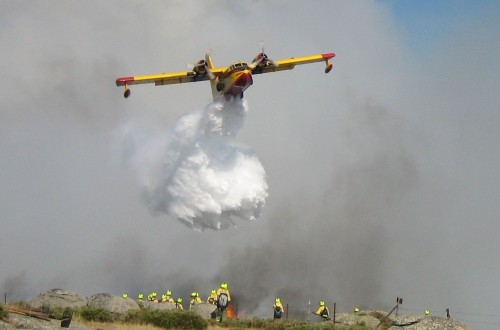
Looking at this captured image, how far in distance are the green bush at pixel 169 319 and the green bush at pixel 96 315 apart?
112 cm

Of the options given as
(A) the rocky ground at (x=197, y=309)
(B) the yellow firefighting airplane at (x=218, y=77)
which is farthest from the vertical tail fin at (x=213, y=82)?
(A) the rocky ground at (x=197, y=309)

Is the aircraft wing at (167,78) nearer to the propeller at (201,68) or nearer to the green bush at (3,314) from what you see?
the propeller at (201,68)

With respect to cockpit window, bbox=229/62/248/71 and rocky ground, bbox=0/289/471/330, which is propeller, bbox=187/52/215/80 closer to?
cockpit window, bbox=229/62/248/71

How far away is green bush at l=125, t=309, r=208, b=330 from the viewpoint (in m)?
45.8

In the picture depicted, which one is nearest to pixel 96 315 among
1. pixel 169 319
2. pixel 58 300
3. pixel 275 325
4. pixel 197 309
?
pixel 169 319

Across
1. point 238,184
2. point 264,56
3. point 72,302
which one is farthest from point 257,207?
point 72,302

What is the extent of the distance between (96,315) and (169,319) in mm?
3964

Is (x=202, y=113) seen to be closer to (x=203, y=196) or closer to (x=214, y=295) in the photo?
(x=203, y=196)

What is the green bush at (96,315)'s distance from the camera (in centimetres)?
4597

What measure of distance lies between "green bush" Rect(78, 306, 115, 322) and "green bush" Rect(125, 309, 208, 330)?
112cm

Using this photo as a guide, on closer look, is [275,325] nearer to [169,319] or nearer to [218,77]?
[169,319]

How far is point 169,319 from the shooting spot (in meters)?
46.2

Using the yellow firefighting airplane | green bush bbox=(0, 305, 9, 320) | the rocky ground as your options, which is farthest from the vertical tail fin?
green bush bbox=(0, 305, 9, 320)

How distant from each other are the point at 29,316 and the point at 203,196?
69.3 ft
